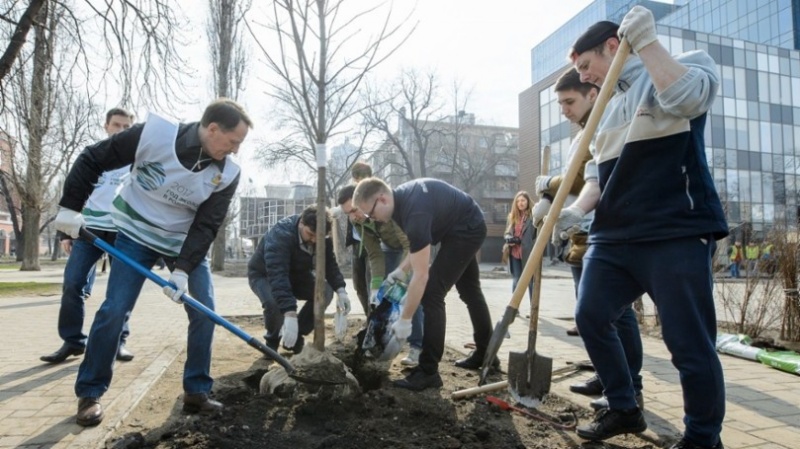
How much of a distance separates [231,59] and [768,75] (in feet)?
99.8

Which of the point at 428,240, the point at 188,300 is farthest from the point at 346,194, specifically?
the point at 188,300

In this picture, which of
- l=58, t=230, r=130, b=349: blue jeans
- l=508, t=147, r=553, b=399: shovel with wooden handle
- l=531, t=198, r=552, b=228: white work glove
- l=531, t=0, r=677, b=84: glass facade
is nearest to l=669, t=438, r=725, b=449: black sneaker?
l=508, t=147, r=553, b=399: shovel with wooden handle

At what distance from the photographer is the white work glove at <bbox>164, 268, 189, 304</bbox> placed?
2.73 m

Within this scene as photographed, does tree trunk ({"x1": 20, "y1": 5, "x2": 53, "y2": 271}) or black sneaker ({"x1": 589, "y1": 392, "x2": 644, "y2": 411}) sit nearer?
black sneaker ({"x1": 589, "y1": 392, "x2": 644, "y2": 411})

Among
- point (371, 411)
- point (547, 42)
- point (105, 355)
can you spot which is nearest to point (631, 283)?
point (371, 411)

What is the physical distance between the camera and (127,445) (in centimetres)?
216

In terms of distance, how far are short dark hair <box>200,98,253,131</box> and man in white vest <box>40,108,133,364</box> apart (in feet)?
4.48

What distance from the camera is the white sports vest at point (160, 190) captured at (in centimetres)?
277

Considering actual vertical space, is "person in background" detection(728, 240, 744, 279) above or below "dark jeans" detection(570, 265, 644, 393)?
above

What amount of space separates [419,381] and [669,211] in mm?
1859

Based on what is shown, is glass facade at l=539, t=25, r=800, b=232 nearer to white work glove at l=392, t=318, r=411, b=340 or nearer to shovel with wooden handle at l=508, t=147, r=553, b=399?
white work glove at l=392, t=318, r=411, b=340

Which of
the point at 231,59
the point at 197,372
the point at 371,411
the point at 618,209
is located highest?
the point at 231,59

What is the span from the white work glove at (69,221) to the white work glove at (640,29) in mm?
2745

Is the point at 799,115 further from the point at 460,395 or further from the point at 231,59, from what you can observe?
the point at 460,395
